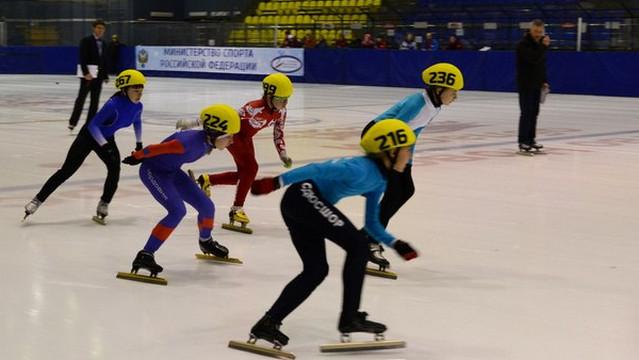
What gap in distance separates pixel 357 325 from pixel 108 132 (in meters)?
3.64

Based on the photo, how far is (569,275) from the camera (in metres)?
6.04

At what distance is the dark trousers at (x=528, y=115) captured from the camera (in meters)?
12.3

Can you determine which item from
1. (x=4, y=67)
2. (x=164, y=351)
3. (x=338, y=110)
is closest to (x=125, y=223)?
(x=164, y=351)

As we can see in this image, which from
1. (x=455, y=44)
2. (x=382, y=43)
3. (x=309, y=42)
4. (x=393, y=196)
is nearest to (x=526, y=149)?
(x=393, y=196)

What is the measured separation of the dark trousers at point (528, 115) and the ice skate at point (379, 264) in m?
6.55

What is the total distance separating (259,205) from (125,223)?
4.36 feet

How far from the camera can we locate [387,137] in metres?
4.23

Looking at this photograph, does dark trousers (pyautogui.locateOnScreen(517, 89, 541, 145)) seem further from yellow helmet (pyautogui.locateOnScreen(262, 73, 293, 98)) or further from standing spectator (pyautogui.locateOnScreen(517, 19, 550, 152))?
yellow helmet (pyautogui.locateOnScreen(262, 73, 293, 98))

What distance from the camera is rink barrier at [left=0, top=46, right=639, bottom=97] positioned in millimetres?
23805

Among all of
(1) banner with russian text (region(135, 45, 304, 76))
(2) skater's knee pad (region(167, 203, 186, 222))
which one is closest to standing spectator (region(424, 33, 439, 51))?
(1) banner with russian text (region(135, 45, 304, 76))

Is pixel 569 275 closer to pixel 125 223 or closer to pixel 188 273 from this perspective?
pixel 188 273

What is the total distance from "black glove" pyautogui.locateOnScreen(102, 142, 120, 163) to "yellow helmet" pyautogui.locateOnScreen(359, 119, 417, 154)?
3640 millimetres

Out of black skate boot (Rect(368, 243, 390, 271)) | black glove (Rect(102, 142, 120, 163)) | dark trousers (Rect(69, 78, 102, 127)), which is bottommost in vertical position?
dark trousers (Rect(69, 78, 102, 127))

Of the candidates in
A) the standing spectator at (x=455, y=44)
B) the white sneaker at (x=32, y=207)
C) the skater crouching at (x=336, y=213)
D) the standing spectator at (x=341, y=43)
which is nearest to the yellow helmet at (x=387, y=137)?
the skater crouching at (x=336, y=213)
